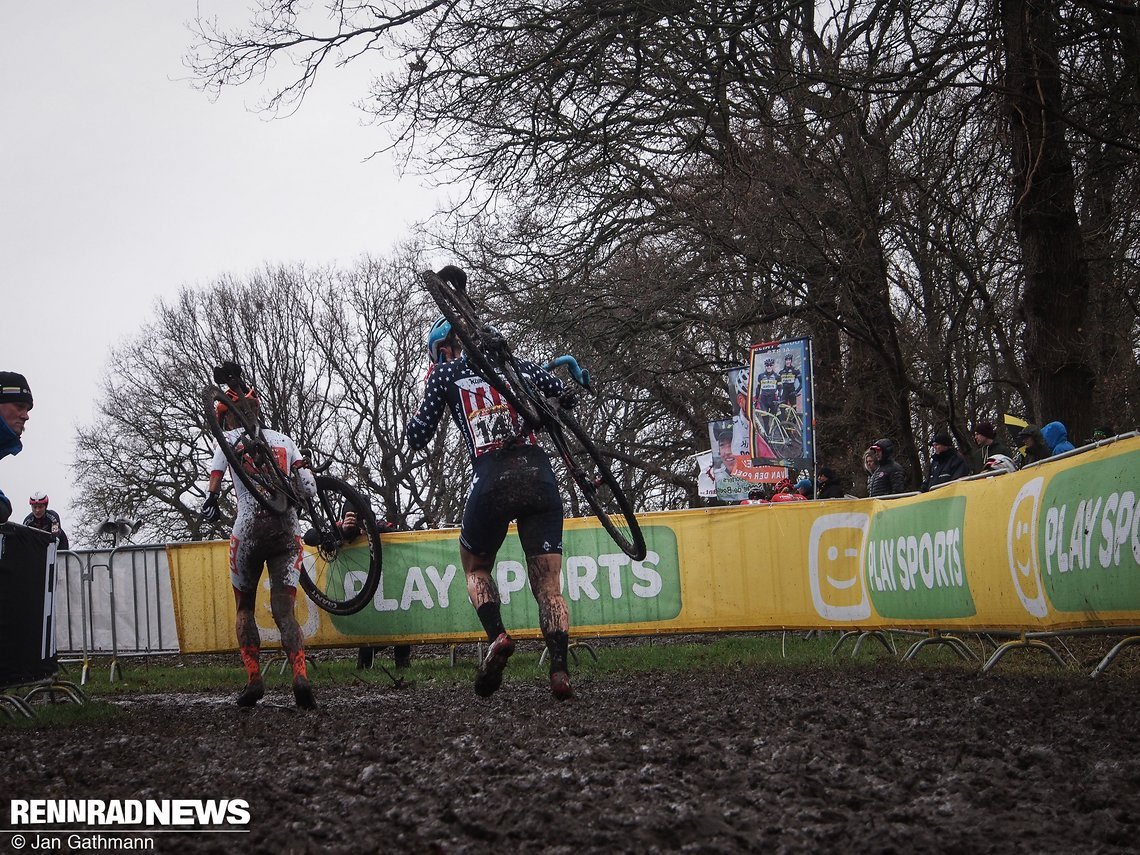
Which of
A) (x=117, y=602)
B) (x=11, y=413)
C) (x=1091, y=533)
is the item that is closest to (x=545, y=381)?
(x=11, y=413)

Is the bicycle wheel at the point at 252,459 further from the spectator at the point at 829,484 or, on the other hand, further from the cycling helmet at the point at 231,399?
the spectator at the point at 829,484

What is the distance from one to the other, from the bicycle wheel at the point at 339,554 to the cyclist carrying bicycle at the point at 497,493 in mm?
3414

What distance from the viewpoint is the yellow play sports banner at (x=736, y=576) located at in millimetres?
9844

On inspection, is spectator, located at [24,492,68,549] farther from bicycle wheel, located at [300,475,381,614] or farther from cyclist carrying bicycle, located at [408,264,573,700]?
cyclist carrying bicycle, located at [408,264,573,700]

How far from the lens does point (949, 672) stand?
8.25 meters

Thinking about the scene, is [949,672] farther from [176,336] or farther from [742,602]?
[176,336]

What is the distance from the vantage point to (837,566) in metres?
12.7

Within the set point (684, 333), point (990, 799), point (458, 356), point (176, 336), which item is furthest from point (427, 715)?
point (176, 336)

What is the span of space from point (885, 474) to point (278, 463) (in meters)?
8.12

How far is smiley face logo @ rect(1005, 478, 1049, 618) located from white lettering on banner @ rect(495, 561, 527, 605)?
5982 millimetres

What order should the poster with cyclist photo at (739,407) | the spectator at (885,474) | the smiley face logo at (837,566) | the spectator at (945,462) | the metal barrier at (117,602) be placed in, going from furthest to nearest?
the poster with cyclist photo at (739,407) < the metal barrier at (117,602) < the spectator at (885,474) < the spectator at (945,462) < the smiley face logo at (837,566)

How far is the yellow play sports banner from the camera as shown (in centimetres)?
984

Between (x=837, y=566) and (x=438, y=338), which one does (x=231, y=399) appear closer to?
(x=438, y=338)

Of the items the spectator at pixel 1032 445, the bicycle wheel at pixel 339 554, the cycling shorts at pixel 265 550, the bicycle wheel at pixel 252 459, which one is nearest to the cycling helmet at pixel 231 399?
the bicycle wheel at pixel 252 459
